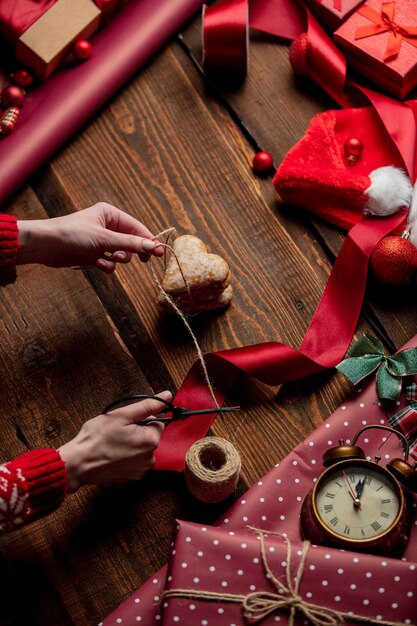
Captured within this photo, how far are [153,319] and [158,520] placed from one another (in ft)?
1.13

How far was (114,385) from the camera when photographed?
1215mm

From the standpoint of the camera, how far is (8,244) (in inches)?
45.4

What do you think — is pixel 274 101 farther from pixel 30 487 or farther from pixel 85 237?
pixel 30 487

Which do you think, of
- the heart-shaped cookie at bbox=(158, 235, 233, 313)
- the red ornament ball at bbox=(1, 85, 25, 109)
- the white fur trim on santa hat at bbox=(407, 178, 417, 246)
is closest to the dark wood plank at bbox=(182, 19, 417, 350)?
the white fur trim on santa hat at bbox=(407, 178, 417, 246)

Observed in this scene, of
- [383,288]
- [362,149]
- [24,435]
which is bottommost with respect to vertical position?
[383,288]

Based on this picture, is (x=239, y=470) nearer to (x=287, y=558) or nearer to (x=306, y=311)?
(x=287, y=558)

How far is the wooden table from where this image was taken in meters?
1.11

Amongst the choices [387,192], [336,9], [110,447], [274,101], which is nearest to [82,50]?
[274,101]

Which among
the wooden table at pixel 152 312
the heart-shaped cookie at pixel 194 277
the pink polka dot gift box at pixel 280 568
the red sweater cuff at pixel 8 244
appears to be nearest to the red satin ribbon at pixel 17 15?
the wooden table at pixel 152 312

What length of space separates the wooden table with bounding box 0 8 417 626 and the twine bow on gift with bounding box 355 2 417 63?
14 cm

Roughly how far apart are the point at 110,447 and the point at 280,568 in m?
0.30

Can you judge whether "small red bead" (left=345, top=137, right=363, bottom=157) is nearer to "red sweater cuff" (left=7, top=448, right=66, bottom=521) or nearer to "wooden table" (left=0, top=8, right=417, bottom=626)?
"wooden table" (left=0, top=8, right=417, bottom=626)

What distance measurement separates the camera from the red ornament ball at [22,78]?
1.37 m

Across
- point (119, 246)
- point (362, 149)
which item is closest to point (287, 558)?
point (119, 246)
